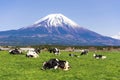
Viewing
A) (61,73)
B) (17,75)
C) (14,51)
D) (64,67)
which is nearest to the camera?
(17,75)

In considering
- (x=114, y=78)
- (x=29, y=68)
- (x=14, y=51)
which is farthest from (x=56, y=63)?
(x=14, y=51)

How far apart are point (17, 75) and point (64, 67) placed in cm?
563

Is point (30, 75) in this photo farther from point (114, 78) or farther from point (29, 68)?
point (114, 78)

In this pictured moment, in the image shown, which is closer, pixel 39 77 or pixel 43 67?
pixel 39 77

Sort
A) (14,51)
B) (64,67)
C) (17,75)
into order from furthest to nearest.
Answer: (14,51) < (64,67) < (17,75)

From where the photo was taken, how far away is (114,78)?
25.0 m

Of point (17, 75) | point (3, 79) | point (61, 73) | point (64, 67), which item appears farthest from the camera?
point (64, 67)

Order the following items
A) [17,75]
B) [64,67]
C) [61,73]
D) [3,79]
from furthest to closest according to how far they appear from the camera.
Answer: [64,67] < [61,73] < [17,75] < [3,79]

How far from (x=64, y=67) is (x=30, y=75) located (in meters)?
4.84

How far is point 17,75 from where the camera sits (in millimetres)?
25891

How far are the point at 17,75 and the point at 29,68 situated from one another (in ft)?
14.4

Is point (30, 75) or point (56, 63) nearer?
point (30, 75)

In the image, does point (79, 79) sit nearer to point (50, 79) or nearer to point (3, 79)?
point (50, 79)

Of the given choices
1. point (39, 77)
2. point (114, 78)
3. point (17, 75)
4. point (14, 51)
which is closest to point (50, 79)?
point (39, 77)
